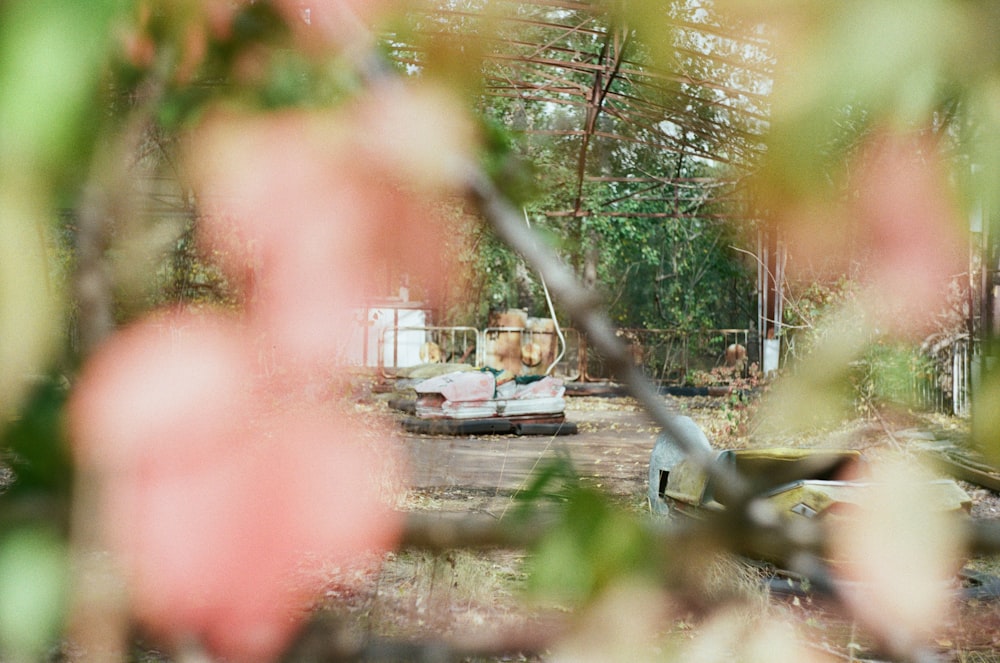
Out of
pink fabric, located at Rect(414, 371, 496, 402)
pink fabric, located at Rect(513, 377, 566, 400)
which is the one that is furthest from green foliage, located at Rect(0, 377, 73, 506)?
pink fabric, located at Rect(513, 377, 566, 400)

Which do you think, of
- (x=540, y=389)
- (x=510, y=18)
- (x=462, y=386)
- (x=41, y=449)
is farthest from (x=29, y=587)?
(x=540, y=389)

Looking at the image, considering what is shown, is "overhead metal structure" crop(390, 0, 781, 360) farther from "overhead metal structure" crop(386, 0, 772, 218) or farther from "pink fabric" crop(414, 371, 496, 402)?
"pink fabric" crop(414, 371, 496, 402)

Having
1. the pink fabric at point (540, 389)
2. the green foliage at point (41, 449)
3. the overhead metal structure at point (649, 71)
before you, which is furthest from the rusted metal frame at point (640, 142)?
the pink fabric at point (540, 389)

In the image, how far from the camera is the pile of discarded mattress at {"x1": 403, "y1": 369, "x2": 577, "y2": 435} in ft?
16.9

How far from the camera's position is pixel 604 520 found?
0.52 feet

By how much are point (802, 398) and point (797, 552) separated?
0.09 meters

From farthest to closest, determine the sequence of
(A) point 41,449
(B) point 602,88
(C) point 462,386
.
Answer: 1. (C) point 462,386
2. (B) point 602,88
3. (A) point 41,449

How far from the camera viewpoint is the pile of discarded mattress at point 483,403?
515 cm

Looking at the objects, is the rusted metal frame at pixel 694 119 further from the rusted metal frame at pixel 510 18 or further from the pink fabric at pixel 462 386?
the pink fabric at pixel 462 386

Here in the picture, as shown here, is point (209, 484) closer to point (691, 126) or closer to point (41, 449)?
point (41, 449)

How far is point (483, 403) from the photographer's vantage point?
552 cm

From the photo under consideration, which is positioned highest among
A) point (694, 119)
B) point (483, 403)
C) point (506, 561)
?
point (694, 119)

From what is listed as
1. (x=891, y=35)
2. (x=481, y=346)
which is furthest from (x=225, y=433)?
(x=481, y=346)

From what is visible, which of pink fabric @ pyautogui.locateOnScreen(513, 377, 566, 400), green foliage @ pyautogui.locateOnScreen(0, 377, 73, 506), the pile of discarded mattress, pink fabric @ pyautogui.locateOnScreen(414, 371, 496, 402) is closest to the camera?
green foliage @ pyautogui.locateOnScreen(0, 377, 73, 506)
